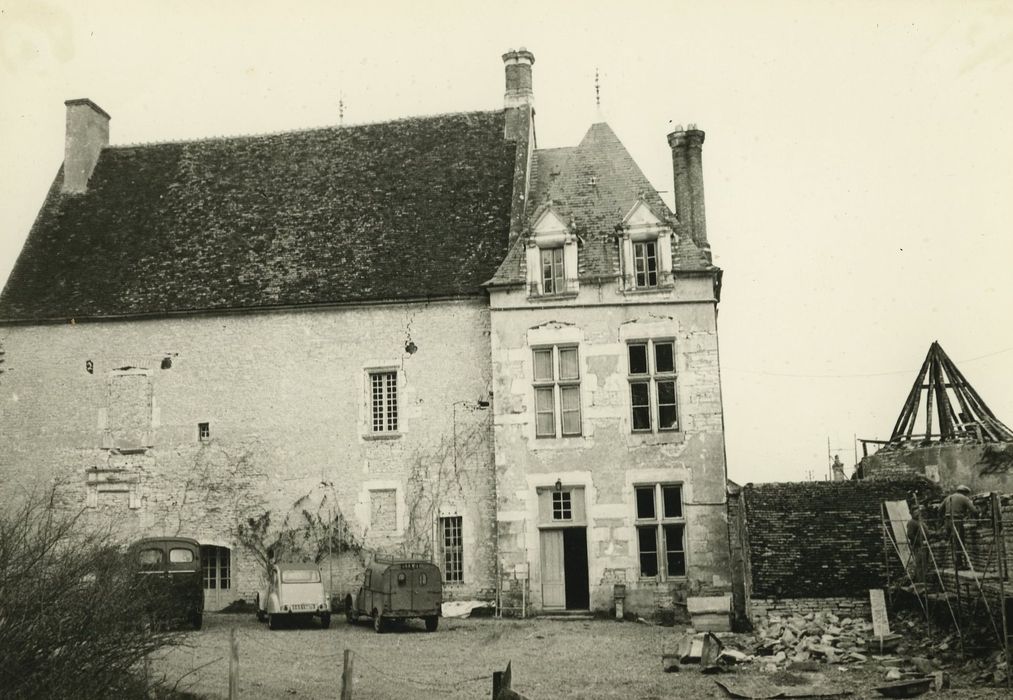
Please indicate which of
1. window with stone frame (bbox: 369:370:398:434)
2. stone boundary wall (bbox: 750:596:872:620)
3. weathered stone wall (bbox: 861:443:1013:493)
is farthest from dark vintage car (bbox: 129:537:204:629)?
weathered stone wall (bbox: 861:443:1013:493)

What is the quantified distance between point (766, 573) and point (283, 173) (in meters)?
16.9

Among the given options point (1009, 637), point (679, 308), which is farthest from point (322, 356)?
point (1009, 637)

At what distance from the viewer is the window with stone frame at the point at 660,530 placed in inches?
953

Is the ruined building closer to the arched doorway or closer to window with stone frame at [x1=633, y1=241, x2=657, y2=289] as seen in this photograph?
window with stone frame at [x1=633, y1=241, x2=657, y2=289]

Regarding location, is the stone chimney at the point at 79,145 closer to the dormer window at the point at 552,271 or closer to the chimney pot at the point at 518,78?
the chimney pot at the point at 518,78

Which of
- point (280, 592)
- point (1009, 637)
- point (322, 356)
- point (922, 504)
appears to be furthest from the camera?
point (322, 356)

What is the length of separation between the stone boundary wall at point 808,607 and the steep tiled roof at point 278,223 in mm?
10251

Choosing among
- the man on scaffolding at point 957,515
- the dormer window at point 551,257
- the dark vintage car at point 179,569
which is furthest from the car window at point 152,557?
the man on scaffolding at point 957,515

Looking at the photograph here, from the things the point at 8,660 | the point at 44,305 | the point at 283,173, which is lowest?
the point at 8,660

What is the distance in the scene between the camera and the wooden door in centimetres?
2452

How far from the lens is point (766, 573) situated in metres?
20.6

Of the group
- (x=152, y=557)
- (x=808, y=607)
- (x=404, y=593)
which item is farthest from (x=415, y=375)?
(x=808, y=607)

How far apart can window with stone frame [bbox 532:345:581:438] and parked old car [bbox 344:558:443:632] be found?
489cm

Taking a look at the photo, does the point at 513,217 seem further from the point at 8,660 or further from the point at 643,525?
the point at 8,660
